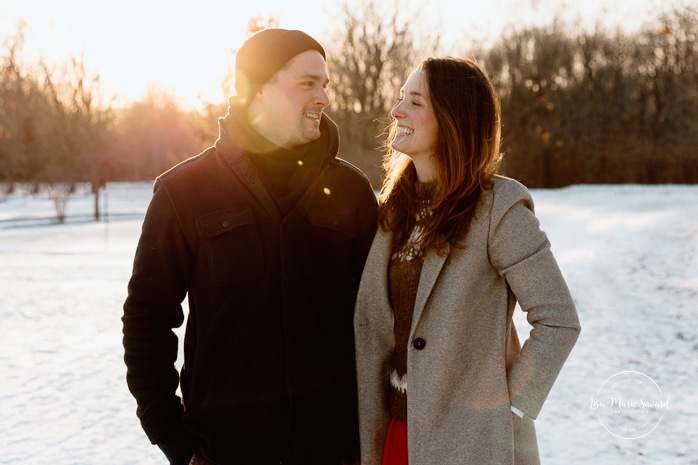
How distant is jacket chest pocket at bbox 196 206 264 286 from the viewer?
2.23m

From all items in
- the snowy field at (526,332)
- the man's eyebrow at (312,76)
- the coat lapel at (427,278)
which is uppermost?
the man's eyebrow at (312,76)

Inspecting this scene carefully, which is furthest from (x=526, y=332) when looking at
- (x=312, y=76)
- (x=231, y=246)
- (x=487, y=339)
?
(x=231, y=246)

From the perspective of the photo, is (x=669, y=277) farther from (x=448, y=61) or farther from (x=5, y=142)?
(x=5, y=142)

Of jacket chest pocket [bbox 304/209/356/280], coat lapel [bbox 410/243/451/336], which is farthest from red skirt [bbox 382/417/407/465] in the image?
jacket chest pocket [bbox 304/209/356/280]

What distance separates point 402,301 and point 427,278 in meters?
0.20

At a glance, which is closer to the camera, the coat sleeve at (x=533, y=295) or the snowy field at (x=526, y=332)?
the coat sleeve at (x=533, y=295)

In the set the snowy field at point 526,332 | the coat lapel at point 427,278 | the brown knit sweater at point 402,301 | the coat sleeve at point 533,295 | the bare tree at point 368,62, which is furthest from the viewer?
the bare tree at point 368,62

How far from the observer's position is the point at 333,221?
95.0 inches

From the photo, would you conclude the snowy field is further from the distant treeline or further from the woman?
the distant treeline

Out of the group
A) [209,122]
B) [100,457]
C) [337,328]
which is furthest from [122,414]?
[209,122]

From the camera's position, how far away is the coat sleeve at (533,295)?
2045 millimetres

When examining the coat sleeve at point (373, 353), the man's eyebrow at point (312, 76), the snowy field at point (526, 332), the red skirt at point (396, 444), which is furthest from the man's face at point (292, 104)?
the snowy field at point (526, 332)

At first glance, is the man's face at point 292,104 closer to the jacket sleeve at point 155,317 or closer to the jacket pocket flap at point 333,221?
the jacket pocket flap at point 333,221

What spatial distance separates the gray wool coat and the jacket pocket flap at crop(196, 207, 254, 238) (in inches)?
28.2
